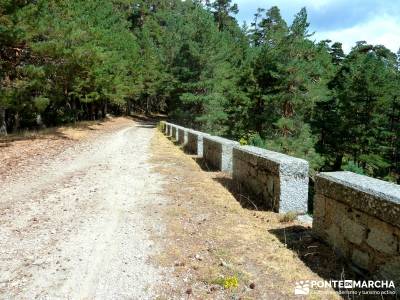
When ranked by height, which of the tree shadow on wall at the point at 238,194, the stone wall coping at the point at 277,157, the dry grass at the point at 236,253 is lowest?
the dry grass at the point at 236,253

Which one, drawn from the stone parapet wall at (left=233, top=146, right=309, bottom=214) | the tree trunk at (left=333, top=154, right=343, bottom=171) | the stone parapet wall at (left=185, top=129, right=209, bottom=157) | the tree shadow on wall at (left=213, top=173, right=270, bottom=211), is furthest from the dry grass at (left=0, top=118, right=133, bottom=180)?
the tree trunk at (left=333, top=154, right=343, bottom=171)

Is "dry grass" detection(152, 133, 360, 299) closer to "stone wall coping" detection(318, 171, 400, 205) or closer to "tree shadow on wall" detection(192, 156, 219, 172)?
"stone wall coping" detection(318, 171, 400, 205)

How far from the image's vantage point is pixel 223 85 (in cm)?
3331

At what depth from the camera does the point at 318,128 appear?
1398 inches

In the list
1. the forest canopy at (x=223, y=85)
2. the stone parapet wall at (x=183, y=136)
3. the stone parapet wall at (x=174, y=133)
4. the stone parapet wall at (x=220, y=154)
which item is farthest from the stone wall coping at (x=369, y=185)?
the stone parapet wall at (x=174, y=133)

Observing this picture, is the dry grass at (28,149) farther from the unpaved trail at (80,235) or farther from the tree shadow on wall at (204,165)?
the tree shadow on wall at (204,165)

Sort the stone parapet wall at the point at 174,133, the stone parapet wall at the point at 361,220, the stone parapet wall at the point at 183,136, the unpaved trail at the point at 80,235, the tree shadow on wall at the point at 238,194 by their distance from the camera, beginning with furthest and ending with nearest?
the stone parapet wall at the point at 174,133 → the stone parapet wall at the point at 183,136 → the tree shadow on wall at the point at 238,194 → the unpaved trail at the point at 80,235 → the stone parapet wall at the point at 361,220

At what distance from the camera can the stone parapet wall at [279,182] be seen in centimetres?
611

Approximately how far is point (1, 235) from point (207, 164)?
6589 mm

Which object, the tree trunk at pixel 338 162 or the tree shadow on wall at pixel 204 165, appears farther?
the tree trunk at pixel 338 162

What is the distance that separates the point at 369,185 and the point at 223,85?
1173 inches

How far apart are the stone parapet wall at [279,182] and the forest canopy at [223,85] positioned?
1226 cm

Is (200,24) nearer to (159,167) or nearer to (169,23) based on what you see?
(159,167)

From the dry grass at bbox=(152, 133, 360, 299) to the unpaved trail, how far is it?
0.33m
